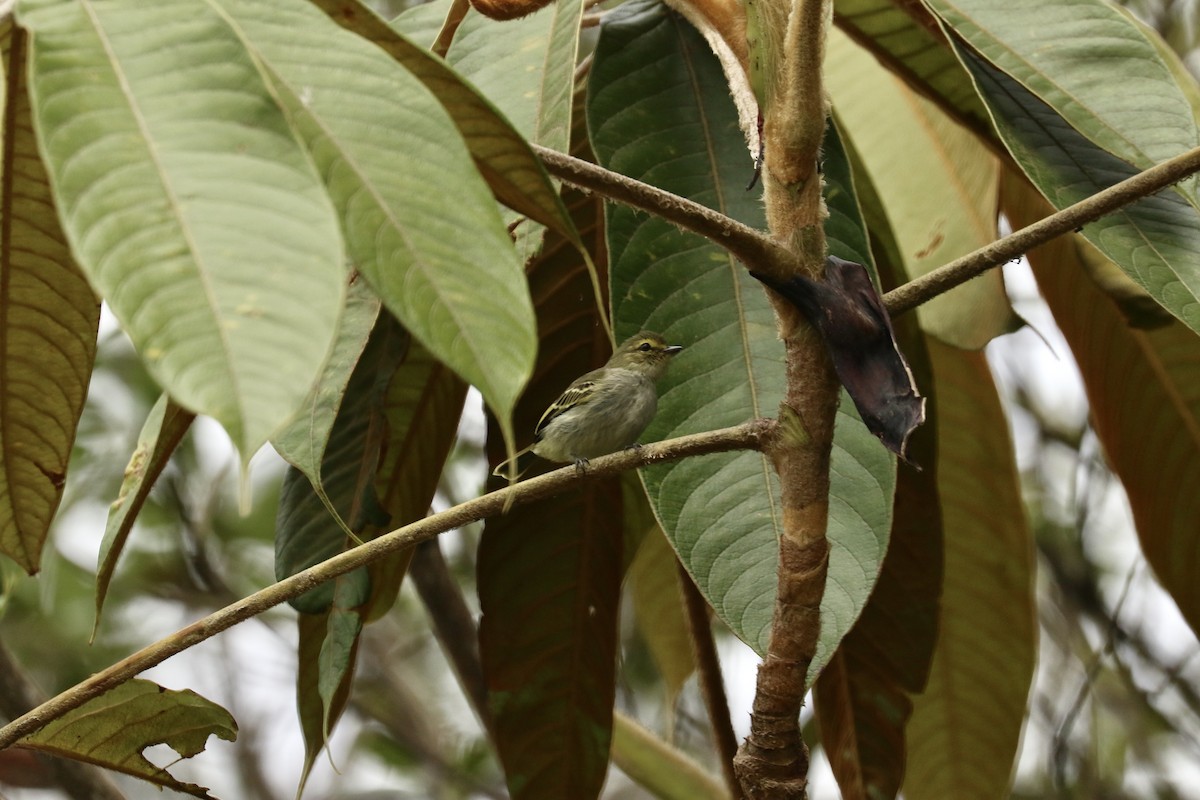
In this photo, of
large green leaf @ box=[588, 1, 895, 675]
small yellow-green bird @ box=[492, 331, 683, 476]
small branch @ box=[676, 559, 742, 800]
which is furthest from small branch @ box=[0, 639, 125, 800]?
small yellow-green bird @ box=[492, 331, 683, 476]

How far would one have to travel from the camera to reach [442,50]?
6.32 ft

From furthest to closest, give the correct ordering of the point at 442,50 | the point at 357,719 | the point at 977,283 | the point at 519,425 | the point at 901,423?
the point at 357,719 < the point at 519,425 < the point at 977,283 < the point at 442,50 < the point at 901,423

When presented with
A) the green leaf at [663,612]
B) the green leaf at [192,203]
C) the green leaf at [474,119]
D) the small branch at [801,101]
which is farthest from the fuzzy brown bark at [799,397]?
the green leaf at [663,612]

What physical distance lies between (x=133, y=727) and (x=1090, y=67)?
4.66 ft

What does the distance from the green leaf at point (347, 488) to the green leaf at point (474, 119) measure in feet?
2.56

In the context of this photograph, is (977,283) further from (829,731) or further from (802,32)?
(802,32)

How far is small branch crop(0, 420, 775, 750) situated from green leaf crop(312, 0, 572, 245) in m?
0.26

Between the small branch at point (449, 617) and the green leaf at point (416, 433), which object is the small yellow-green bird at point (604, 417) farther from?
the green leaf at point (416, 433)

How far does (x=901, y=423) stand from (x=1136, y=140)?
503 millimetres

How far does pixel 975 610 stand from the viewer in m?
2.52

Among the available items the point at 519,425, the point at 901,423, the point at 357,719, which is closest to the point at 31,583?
the point at 357,719

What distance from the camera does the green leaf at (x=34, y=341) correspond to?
1.23 meters

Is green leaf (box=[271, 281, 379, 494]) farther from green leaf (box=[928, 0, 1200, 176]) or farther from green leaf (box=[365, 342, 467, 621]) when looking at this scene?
green leaf (box=[928, 0, 1200, 176])

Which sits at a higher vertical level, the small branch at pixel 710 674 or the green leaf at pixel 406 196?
the green leaf at pixel 406 196
